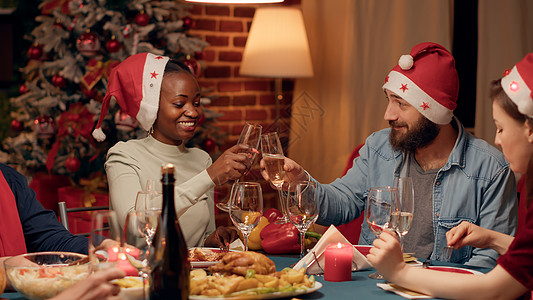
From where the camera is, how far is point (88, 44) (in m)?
3.96

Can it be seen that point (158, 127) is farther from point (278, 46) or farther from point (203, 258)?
point (278, 46)

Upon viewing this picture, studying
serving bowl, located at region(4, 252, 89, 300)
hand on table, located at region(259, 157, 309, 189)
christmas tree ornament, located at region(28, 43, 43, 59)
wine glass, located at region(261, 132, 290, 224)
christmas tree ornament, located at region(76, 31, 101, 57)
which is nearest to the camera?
serving bowl, located at region(4, 252, 89, 300)

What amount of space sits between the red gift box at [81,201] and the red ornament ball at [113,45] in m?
0.89

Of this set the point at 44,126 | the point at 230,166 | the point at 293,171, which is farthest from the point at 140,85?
the point at 44,126

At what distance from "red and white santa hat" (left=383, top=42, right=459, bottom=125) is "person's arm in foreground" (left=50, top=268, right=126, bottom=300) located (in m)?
1.50

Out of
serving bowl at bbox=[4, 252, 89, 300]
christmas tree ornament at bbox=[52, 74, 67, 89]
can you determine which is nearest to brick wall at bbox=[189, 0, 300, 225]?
christmas tree ornament at bbox=[52, 74, 67, 89]

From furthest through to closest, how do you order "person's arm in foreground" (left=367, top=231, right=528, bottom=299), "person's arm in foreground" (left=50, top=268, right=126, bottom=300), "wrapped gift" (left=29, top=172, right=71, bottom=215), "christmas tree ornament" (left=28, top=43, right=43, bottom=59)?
"wrapped gift" (left=29, top=172, right=71, bottom=215) < "christmas tree ornament" (left=28, top=43, right=43, bottom=59) < "person's arm in foreground" (left=367, top=231, right=528, bottom=299) < "person's arm in foreground" (left=50, top=268, right=126, bottom=300)

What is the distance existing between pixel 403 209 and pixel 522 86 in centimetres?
44

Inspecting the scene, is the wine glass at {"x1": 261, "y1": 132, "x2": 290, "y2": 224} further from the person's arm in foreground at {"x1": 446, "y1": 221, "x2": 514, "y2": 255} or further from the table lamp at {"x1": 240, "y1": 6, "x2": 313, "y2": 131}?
the table lamp at {"x1": 240, "y1": 6, "x2": 313, "y2": 131}

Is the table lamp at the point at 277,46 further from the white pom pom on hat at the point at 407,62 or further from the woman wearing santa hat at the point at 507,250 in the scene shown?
→ the woman wearing santa hat at the point at 507,250

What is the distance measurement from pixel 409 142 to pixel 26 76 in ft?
10.3

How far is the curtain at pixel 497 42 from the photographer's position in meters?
3.93

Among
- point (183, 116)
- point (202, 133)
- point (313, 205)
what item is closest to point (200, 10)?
point (202, 133)

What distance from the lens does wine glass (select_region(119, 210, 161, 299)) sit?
4.43 ft
